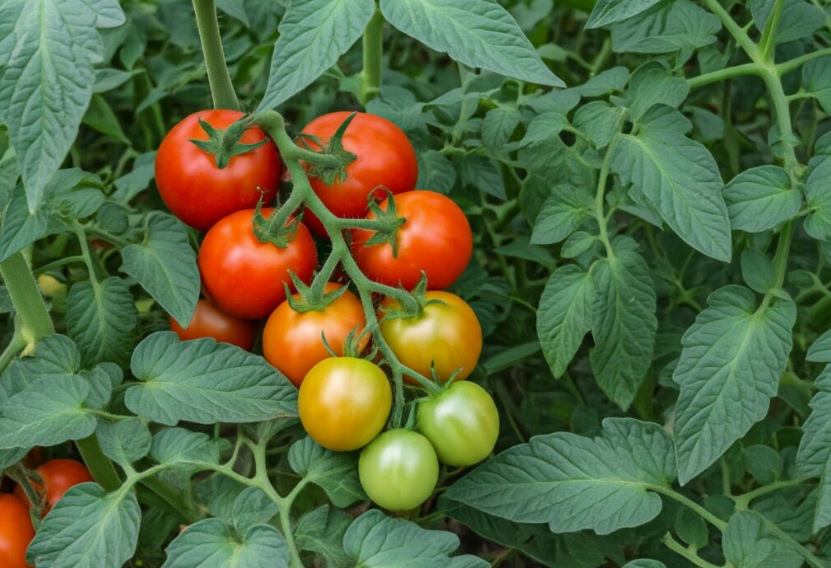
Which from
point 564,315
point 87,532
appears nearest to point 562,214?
point 564,315

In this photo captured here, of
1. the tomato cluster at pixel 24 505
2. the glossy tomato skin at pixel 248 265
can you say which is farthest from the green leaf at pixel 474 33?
the tomato cluster at pixel 24 505

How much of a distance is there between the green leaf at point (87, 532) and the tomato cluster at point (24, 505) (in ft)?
0.21

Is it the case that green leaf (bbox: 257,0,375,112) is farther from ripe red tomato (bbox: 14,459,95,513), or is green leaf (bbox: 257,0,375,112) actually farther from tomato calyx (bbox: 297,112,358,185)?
ripe red tomato (bbox: 14,459,95,513)

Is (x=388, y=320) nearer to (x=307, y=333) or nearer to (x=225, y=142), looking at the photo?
(x=307, y=333)

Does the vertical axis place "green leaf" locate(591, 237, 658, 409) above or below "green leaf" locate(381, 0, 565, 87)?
below

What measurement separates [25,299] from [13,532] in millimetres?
218

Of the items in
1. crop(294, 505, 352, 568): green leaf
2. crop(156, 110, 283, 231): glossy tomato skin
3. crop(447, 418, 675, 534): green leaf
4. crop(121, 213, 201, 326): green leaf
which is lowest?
crop(294, 505, 352, 568): green leaf

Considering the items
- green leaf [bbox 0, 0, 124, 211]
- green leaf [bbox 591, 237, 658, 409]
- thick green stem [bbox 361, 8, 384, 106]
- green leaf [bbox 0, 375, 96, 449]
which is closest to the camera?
green leaf [bbox 0, 0, 124, 211]

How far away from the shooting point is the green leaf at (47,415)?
0.78 m

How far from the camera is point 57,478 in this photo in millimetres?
920

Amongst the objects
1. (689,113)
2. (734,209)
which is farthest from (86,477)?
(689,113)

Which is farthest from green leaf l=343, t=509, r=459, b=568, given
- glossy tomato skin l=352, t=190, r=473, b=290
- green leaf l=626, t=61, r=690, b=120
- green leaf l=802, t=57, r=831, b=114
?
green leaf l=802, t=57, r=831, b=114

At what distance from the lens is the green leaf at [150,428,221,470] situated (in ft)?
2.65

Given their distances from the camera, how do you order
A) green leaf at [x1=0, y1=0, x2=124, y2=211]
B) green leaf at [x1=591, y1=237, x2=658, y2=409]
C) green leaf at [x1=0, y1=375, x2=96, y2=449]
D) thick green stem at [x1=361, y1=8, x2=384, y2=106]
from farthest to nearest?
thick green stem at [x1=361, y1=8, x2=384, y2=106] < green leaf at [x1=591, y1=237, x2=658, y2=409] < green leaf at [x1=0, y1=375, x2=96, y2=449] < green leaf at [x1=0, y1=0, x2=124, y2=211]
